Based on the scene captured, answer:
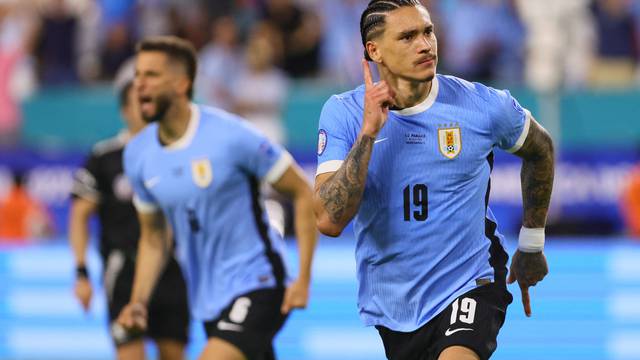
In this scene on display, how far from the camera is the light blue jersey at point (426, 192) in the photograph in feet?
19.0

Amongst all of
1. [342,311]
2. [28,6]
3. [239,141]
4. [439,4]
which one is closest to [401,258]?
[239,141]

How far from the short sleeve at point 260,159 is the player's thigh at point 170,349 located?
2.14m

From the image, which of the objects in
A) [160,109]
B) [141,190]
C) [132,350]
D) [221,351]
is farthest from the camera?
[132,350]

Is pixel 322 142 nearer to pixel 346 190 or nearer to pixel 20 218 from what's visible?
pixel 346 190

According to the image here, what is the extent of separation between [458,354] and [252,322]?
185 cm

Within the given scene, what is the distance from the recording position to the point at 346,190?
17.8 feet

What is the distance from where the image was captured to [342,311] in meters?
12.4

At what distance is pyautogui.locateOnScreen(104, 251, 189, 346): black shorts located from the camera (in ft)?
30.0

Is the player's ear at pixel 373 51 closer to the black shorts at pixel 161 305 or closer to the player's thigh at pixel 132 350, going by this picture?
the black shorts at pixel 161 305

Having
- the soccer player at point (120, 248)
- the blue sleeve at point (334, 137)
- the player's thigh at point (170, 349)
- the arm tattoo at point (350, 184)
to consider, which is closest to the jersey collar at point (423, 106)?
the blue sleeve at point (334, 137)

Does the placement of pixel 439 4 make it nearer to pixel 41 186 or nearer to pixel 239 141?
pixel 41 186

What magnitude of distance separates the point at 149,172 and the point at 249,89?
799 centimetres

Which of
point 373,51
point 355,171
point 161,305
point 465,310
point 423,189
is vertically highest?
point 373,51

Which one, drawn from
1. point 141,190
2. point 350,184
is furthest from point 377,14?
point 141,190
